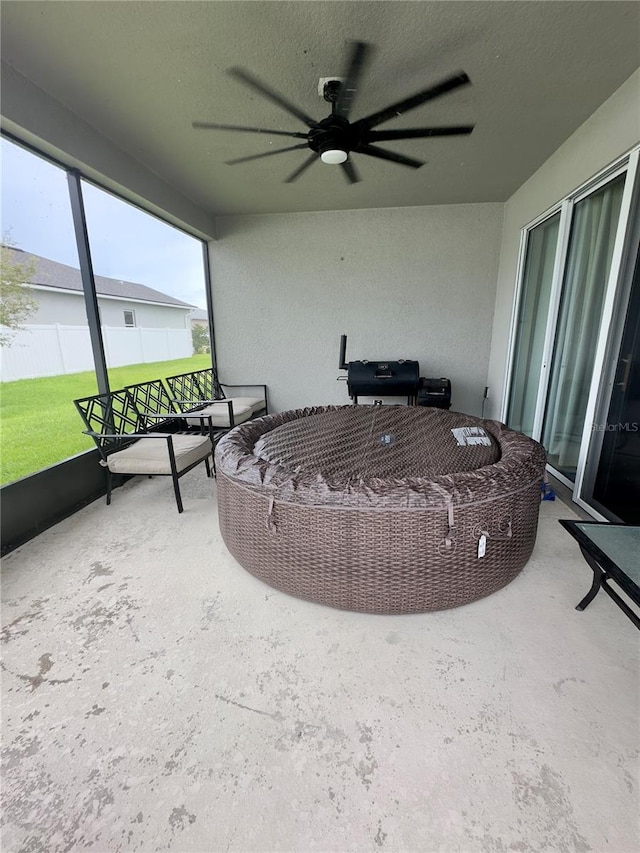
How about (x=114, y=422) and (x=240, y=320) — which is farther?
(x=240, y=320)

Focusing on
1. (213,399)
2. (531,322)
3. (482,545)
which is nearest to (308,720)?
(482,545)

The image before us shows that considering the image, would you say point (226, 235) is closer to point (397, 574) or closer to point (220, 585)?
point (220, 585)

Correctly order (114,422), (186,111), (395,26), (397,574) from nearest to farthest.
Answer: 1. (397,574)
2. (395,26)
3. (186,111)
4. (114,422)

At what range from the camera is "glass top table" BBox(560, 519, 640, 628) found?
134 cm

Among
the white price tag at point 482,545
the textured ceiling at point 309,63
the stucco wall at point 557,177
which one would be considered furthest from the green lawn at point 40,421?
the stucco wall at point 557,177

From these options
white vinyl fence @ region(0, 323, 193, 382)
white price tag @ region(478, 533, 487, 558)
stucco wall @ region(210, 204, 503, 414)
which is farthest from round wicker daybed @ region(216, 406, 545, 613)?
stucco wall @ region(210, 204, 503, 414)

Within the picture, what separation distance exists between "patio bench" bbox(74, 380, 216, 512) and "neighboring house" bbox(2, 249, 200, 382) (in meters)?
0.37

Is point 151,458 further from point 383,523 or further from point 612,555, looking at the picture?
point 612,555

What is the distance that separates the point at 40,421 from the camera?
9.19 feet

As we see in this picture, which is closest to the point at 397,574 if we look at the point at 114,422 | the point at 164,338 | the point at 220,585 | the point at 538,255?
the point at 220,585

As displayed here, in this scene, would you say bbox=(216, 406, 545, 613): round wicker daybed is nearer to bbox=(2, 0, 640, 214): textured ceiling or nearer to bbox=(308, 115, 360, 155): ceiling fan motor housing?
bbox=(308, 115, 360, 155): ceiling fan motor housing

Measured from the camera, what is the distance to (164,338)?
4.34 metres

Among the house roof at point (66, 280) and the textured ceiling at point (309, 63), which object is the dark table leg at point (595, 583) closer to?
the textured ceiling at point (309, 63)

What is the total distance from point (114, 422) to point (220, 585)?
1946mm
